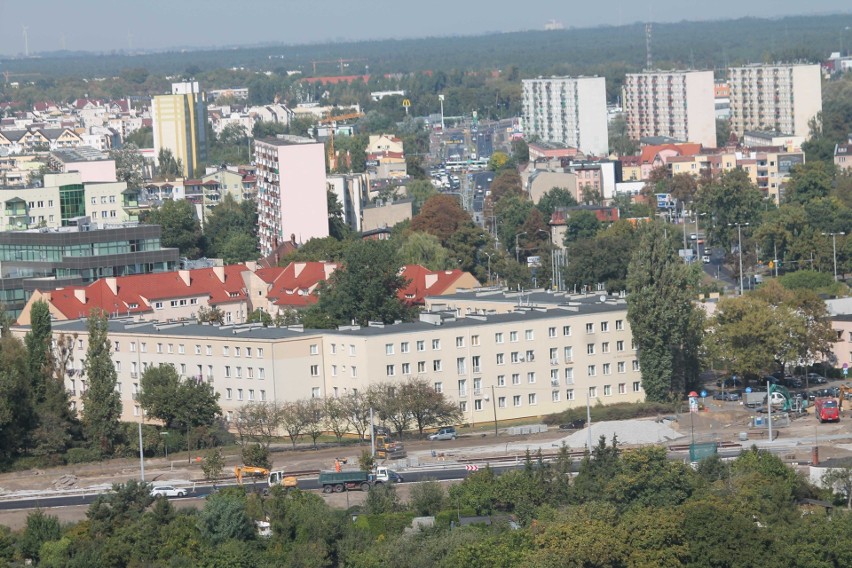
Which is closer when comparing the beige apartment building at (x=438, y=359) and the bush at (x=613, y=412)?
the bush at (x=613, y=412)

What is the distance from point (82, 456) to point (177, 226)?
69.2ft

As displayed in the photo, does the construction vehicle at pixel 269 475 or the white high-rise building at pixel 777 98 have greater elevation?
the white high-rise building at pixel 777 98

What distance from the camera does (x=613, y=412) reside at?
2825 centimetres

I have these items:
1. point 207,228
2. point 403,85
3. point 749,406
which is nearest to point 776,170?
point 207,228

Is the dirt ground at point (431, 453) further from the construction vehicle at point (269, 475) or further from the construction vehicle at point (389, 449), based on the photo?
the construction vehicle at point (269, 475)

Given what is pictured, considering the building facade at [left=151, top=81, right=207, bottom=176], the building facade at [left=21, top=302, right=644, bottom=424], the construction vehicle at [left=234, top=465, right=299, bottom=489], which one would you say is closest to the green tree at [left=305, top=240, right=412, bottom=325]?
the building facade at [left=21, top=302, right=644, bottom=424]

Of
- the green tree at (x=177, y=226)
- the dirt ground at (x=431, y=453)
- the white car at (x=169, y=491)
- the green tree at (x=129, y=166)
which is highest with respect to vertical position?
the green tree at (x=129, y=166)

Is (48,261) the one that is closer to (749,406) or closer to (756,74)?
(749,406)

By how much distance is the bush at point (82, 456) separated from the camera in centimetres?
2670

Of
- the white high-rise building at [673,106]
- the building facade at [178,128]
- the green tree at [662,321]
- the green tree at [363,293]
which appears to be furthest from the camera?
the white high-rise building at [673,106]

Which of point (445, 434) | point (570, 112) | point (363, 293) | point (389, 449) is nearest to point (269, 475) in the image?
point (389, 449)

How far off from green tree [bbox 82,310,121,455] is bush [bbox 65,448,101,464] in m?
0.17

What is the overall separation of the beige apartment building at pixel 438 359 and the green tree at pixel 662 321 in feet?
1.63

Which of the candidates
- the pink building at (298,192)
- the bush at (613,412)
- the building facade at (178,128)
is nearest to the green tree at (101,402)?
the bush at (613,412)
